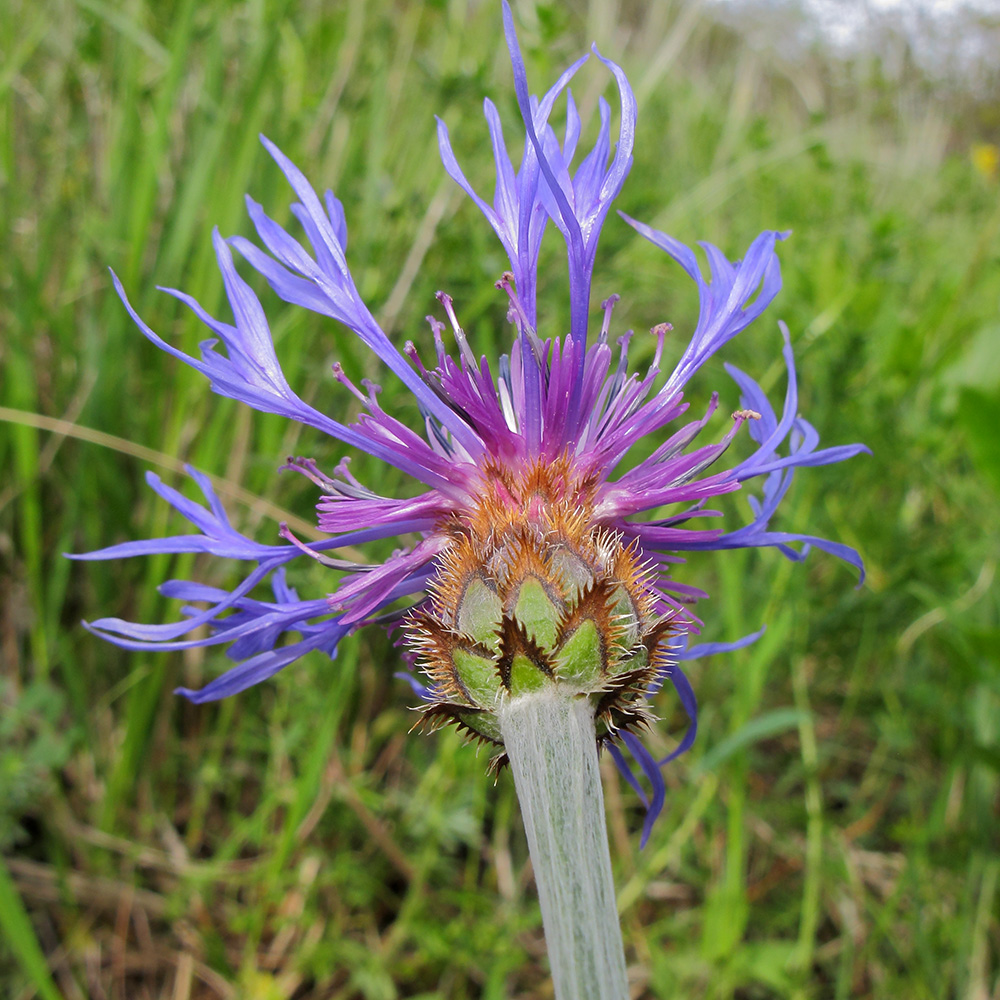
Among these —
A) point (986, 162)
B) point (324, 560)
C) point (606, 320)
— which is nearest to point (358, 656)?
point (324, 560)

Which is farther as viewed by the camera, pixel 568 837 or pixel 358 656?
pixel 358 656

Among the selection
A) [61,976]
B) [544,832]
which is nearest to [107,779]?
[61,976]

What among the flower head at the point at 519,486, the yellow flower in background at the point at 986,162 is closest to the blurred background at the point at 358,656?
the flower head at the point at 519,486

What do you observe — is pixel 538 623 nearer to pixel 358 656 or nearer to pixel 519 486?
pixel 519 486

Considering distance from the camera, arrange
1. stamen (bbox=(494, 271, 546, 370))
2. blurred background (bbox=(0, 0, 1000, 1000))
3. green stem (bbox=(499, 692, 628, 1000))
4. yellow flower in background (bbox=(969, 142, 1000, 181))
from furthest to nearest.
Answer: yellow flower in background (bbox=(969, 142, 1000, 181)) < blurred background (bbox=(0, 0, 1000, 1000)) < stamen (bbox=(494, 271, 546, 370)) < green stem (bbox=(499, 692, 628, 1000))

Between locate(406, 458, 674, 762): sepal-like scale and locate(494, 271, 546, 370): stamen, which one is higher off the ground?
locate(494, 271, 546, 370): stamen

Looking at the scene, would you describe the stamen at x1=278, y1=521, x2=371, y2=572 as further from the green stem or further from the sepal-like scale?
the green stem

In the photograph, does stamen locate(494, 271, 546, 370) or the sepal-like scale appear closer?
the sepal-like scale

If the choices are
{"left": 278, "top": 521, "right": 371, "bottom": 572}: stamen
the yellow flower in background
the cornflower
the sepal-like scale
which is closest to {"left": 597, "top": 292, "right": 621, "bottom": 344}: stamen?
the cornflower
